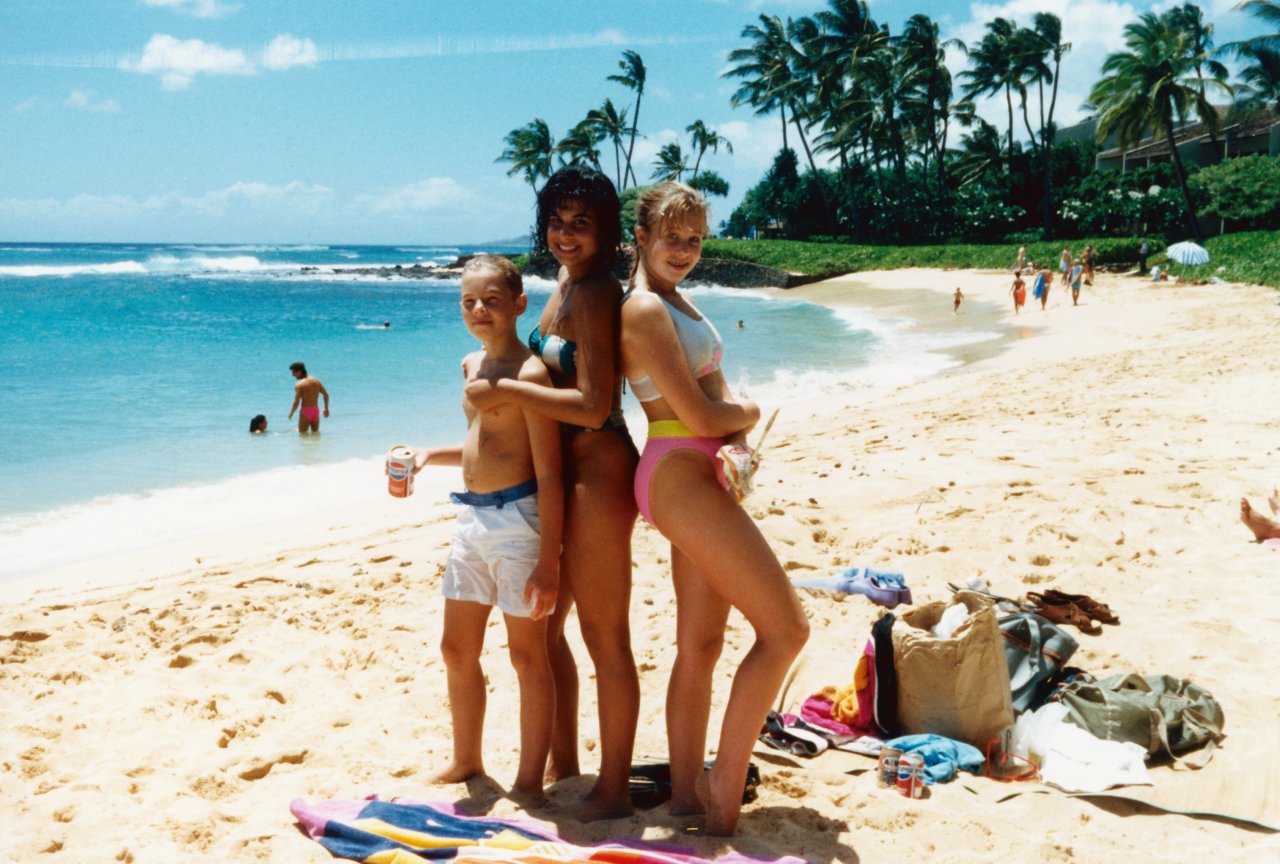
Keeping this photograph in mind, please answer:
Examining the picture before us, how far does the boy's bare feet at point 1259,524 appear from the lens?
5.39 m

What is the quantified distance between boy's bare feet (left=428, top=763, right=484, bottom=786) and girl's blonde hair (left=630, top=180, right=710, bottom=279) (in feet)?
6.28

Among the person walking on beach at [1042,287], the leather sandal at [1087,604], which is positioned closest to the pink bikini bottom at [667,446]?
the leather sandal at [1087,604]

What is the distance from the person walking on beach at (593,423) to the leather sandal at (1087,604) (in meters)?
2.58

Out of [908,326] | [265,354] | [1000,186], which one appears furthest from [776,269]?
[265,354]

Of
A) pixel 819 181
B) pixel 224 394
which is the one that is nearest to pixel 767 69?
pixel 819 181

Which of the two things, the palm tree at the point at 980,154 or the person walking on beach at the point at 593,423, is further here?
the palm tree at the point at 980,154

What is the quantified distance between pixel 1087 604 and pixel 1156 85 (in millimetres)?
35912

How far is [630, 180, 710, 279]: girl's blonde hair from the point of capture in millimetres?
2848

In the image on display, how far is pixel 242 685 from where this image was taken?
14.4 ft

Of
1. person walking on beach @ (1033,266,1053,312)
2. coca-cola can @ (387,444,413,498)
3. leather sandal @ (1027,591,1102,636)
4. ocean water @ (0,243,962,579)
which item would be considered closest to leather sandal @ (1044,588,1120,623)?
leather sandal @ (1027,591,1102,636)

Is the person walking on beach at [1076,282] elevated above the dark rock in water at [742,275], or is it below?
below

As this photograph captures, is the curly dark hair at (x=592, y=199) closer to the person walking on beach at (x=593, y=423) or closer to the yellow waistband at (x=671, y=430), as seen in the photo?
the person walking on beach at (x=593, y=423)

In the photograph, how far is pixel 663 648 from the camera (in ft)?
15.3

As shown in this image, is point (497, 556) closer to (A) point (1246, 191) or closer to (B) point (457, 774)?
(B) point (457, 774)
